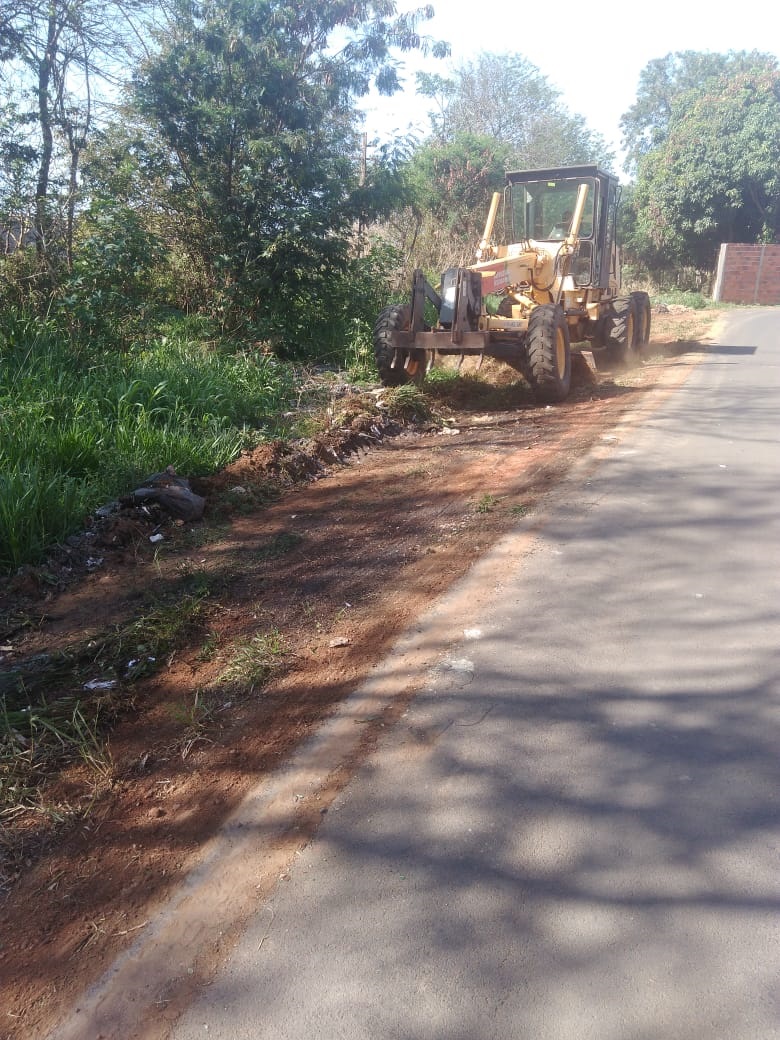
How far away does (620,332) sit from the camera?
13.3 metres

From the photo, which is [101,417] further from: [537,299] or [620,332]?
[620,332]

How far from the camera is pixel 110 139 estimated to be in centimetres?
1191

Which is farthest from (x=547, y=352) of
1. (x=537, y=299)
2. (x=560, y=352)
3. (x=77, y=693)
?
(x=77, y=693)

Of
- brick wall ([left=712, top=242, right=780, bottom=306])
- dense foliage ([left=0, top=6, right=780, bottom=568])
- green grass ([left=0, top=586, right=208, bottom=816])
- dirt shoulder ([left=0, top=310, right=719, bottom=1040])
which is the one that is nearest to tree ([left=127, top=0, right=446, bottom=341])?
dense foliage ([left=0, top=6, right=780, bottom=568])

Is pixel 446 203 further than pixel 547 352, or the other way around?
pixel 446 203

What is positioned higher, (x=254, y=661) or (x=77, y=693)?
(x=254, y=661)

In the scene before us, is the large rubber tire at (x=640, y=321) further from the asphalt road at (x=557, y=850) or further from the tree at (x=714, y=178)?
the tree at (x=714, y=178)

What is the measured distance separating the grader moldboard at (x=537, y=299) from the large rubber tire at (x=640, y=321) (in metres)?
0.04

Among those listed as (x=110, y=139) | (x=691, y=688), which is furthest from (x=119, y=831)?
(x=110, y=139)

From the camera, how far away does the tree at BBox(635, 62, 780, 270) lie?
112 feet

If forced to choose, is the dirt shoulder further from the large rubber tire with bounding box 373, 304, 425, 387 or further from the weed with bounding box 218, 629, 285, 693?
the large rubber tire with bounding box 373, 304, 425, 387

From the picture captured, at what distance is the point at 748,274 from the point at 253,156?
93.3 ft

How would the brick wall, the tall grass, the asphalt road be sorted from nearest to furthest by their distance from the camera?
1. the asphalt road
2. the tall grass
3. the brick wall

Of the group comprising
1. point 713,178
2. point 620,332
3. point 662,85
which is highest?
point 662,85
